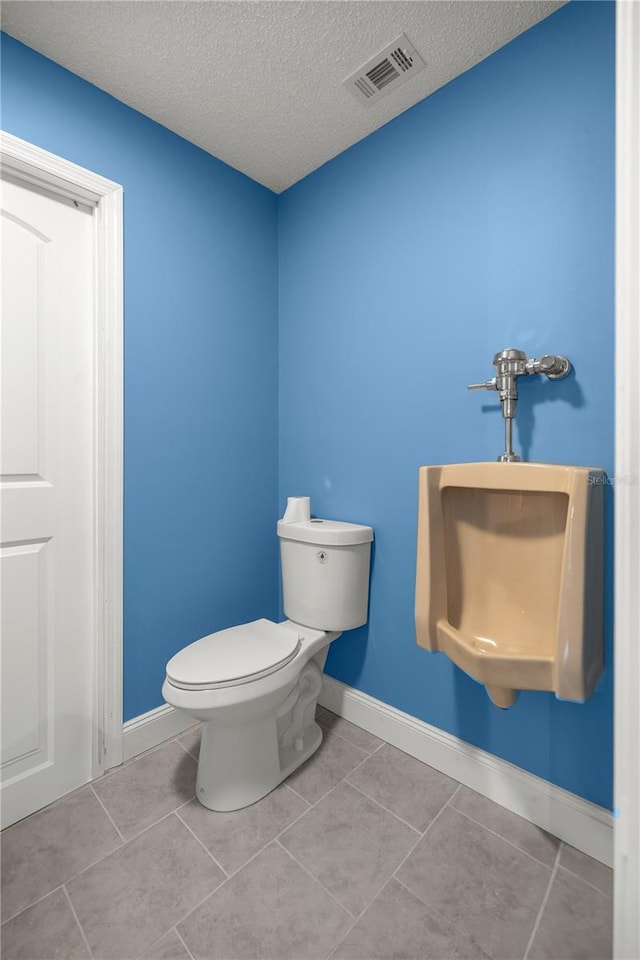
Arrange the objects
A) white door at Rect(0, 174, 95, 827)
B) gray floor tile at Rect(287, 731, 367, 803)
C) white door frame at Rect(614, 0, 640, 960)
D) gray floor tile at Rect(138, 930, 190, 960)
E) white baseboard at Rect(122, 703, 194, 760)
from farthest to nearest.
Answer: white baseboard at Rect(122, 703, 194, 760), gray floor tile at Rect(287, 731, 367, 803), white door at Rect(0, 174, 95, 827), gray floor tile at Rect(138, 930, 190, 960), white door frame at Rect(614, 0, 640, 960)

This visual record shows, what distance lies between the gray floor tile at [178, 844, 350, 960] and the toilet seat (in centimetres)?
45

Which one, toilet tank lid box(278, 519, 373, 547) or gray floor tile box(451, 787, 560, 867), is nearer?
gray floor tile box(451, 787, 560, 867)

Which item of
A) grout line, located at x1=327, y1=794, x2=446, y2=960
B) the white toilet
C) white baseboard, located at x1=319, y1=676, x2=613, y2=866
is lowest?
grout line, located at x1=327, y1=794, x2=446, y2=960

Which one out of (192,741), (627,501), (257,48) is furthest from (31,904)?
(257,48)

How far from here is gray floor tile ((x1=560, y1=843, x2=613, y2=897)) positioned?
3.34 ft

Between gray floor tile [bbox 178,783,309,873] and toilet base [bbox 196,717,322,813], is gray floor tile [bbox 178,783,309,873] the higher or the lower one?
the lower one

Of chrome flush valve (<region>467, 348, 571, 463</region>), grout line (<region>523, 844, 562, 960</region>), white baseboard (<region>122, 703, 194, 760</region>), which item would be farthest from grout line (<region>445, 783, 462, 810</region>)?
chrome flush valve (<region>467, 348, 571, 463</region>)

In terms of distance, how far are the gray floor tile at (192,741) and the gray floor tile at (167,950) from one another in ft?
1.87

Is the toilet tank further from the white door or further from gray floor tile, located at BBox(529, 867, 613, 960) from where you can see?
gray floor tile, located at BBox(529, 867, 613, 960)

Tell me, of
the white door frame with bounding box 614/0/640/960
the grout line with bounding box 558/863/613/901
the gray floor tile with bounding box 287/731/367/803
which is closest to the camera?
the white door frame with bounding box 614/0/640/960

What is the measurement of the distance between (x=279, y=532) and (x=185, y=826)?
36.6 inches

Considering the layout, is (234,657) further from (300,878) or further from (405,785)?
(405,785)

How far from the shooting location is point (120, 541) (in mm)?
1410

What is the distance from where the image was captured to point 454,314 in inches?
53.6
